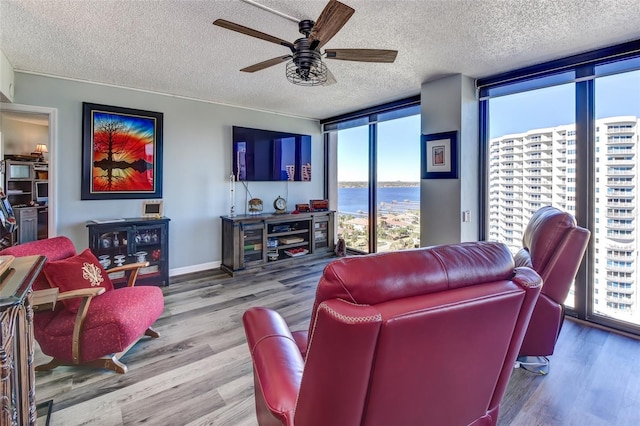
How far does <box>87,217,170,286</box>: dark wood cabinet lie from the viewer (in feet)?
11.2

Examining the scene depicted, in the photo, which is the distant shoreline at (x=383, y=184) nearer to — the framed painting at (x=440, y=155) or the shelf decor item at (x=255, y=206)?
the framed painting at (x=440, y=155)

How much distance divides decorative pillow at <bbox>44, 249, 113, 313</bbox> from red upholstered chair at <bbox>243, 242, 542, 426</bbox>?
1.68m

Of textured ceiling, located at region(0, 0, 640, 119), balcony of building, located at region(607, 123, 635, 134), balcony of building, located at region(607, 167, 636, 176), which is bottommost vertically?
balcony of building, located at region(607, 167, 636, 176)

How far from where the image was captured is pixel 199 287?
3.74 m

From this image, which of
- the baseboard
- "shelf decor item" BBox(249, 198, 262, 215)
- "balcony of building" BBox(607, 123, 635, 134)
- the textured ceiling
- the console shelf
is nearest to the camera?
the textured ceiling

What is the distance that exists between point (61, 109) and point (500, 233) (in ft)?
Result: 16.9

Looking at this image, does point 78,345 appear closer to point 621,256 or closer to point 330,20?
point 330,20

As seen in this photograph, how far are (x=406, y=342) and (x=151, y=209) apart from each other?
3.86 metres

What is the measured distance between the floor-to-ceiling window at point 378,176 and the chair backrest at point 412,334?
3.28m

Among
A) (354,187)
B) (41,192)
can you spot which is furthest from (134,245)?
(41,192)

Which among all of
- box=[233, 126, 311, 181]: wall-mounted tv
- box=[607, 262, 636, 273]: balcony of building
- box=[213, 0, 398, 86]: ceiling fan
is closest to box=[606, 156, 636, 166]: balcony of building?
box=[607, 262, 636, 273]: balcony of building

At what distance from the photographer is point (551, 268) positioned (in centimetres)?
195

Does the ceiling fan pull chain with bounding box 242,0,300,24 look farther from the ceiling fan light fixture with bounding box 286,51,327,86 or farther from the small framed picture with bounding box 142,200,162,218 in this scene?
the small framed picture with bounding box 142,200,162,218

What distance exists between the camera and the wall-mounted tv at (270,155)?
182 inches
